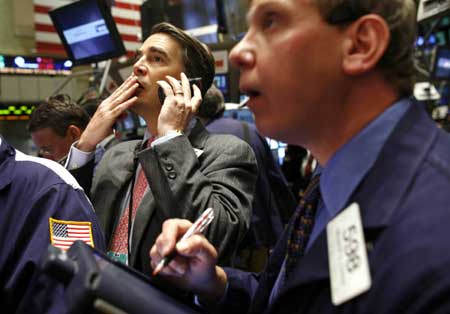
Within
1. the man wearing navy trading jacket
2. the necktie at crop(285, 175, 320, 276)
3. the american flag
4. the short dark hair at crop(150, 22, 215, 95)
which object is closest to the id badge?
the man wearing navy trading jacket

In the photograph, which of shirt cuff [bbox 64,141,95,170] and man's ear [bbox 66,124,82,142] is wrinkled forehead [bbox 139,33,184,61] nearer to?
shirt cuff [bbox 64,141,95,170]

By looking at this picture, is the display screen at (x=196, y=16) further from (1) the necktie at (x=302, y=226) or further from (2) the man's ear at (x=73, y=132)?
(1) the necktie at (x=302, y=226)

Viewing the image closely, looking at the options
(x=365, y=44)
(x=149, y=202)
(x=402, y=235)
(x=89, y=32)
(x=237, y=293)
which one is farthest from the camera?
(x=89, y=32)

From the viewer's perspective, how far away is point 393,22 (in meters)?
0.94

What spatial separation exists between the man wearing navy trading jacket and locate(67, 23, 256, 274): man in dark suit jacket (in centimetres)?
56

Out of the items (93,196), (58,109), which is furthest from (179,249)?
(58,109)

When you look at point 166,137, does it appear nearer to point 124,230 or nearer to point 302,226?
point 124,230

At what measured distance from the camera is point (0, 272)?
1308mm

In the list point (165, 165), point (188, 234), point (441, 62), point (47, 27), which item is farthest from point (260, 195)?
point (441, 62)

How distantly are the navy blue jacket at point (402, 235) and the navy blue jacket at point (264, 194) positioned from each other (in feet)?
6.27

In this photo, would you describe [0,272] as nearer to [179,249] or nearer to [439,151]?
[179,249]

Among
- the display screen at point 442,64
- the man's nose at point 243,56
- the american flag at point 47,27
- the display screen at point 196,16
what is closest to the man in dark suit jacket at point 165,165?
the man's nose at point 243,56

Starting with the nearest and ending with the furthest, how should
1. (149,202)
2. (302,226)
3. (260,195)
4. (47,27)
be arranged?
(302,226) → (149,202) → (260,195) → (47,27)

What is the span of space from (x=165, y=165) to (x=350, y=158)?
84cm
